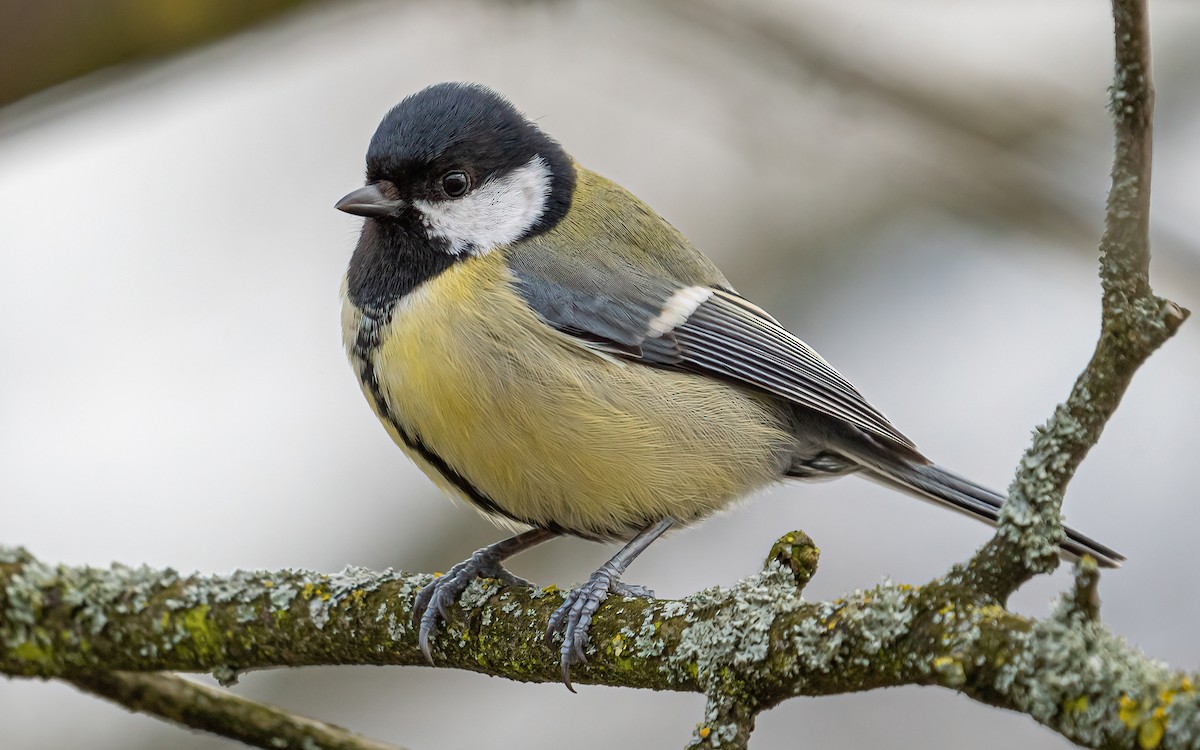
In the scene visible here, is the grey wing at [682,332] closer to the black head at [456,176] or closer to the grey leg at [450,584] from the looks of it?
the black head at [456,176]

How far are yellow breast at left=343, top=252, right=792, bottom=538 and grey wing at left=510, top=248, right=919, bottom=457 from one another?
0.14ft

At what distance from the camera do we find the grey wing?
2332 millimetres

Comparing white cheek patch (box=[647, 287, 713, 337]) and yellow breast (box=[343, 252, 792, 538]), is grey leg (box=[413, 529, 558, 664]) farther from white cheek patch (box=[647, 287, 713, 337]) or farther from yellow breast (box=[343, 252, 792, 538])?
white cheek patch (box=[647, 287, 713, 337])

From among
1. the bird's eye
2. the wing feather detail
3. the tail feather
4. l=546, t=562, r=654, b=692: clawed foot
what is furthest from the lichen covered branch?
the tail feather

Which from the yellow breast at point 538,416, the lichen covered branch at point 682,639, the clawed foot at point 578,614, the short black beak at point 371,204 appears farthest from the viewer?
the short black beak at point 371,204

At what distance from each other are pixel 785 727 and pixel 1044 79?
2.42 metres

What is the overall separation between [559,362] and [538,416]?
153 millimetres

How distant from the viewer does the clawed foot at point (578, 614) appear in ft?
5.81

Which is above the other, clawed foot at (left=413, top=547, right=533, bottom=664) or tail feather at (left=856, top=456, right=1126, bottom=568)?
tail feather at (left=856, top=456, right=1126, bottom=568)

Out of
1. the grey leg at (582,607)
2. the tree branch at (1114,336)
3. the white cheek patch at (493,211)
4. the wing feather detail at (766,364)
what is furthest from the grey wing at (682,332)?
the tree branch at (1114,336)

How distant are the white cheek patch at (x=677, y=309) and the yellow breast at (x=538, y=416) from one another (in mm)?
108

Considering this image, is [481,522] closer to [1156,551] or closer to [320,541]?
[320,541]

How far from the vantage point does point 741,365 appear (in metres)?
2.45

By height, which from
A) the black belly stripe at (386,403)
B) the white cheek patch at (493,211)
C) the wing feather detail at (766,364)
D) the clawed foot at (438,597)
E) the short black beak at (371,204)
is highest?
the white cheek patch at (493,211)
